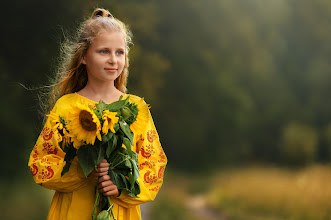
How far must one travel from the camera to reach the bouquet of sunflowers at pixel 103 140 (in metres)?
1.74

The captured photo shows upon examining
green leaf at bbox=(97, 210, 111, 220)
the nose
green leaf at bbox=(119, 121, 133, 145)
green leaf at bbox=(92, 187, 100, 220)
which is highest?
the nose

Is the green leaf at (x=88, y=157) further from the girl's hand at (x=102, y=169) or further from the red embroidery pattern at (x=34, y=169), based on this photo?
the red embroidery pattern at (x=34, y=169)

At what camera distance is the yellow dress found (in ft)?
6.27

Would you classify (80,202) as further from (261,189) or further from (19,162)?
(261,189)

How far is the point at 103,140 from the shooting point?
175cm

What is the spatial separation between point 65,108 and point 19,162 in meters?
2.48

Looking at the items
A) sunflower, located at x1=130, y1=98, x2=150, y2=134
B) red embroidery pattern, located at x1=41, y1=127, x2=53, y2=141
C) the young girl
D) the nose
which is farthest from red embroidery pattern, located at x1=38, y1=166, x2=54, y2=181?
the nose

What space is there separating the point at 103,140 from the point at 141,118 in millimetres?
196

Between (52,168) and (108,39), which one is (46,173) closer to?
(52,168)

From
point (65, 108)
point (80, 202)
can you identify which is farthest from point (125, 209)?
point (65, 108)

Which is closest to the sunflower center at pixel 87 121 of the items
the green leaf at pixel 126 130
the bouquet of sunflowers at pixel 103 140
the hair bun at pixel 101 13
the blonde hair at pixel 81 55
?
the bouquet of sunflowers at pixel 103 140

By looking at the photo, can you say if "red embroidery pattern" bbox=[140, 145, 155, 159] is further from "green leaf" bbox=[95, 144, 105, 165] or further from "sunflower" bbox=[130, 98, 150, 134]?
"green leaf" bbox=[95, 144, 105, 165]

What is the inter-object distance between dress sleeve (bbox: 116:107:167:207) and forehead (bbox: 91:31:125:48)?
0.31 metres

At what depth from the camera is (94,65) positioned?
2004 millimetres
